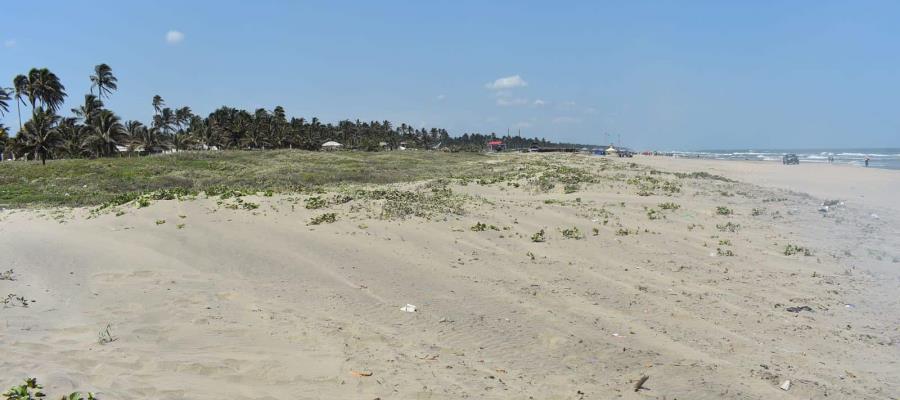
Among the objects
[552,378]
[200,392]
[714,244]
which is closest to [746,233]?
[714,244]

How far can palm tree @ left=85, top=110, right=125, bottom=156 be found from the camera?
6769cm

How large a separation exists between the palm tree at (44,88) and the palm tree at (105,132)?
4.73 meters

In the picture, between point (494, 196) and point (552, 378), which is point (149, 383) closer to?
point (552, 378)

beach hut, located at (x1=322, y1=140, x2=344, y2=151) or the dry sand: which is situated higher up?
beach hut, located at (x1=322, y1=140, x2=344, y2=151)

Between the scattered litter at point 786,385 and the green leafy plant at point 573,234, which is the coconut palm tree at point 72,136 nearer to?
the green leafy plant at point 573,234

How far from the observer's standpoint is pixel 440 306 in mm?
8922

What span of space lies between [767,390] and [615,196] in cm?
1398

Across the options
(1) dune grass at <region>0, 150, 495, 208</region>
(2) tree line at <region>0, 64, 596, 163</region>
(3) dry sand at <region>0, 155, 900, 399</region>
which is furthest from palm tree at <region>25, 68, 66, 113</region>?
(3) dry sand at <region>0, 155, 900, 399</region>

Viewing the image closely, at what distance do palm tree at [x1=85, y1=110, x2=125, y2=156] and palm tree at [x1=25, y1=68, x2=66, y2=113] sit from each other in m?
4.73

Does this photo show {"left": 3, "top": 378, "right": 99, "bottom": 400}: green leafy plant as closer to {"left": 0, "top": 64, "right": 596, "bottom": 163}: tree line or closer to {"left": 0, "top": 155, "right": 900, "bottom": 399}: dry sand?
{"left": 0, "top": 155, "right": 900, "bottom": 399}: dry sand

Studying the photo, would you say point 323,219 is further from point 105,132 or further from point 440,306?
point 105,132

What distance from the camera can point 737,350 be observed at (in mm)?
7387

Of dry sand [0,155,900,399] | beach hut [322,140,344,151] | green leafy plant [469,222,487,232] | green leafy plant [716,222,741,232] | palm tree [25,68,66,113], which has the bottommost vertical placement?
dry sand [0,155,900,399]

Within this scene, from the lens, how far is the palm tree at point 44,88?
6519 centimetres
